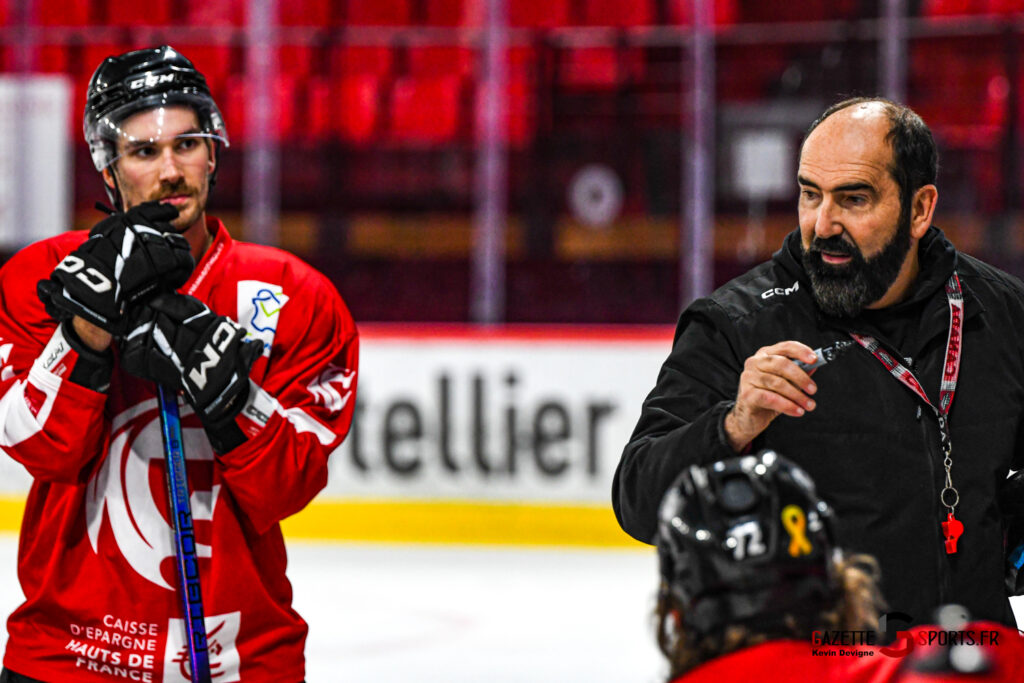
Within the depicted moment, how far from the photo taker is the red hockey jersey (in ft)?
5.35

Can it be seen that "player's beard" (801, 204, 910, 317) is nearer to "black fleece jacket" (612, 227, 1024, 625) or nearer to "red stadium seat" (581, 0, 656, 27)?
"black fleece jacket" (612, 227, 1024, 625)

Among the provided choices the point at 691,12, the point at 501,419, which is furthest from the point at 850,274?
the point at 691,12

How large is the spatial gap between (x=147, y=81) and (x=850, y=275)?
0.87 m

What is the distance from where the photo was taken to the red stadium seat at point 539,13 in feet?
24.2

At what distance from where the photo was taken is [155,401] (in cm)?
168

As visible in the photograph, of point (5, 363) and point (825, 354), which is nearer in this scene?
point (825, 354)

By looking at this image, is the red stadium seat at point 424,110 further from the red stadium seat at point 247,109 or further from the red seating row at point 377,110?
the red stadium seat at point 247,109

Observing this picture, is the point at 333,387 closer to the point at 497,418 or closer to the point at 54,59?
the point at 497,418

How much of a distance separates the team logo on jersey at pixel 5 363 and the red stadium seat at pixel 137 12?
20.1ft

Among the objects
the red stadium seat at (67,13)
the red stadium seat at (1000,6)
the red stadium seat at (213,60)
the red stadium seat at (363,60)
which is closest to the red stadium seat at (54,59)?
the red stadium seat at (67,13)

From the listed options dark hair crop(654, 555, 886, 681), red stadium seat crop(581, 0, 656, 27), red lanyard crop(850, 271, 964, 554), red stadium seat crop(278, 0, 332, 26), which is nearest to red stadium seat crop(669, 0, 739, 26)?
red stadium seat crop(581, 0, 656, 27)

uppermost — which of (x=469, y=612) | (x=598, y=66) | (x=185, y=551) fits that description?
(x=598, y=66)

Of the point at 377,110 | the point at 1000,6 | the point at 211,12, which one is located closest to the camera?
the point at 1000,6

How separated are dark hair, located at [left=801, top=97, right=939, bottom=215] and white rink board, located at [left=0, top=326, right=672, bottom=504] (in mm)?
3646
